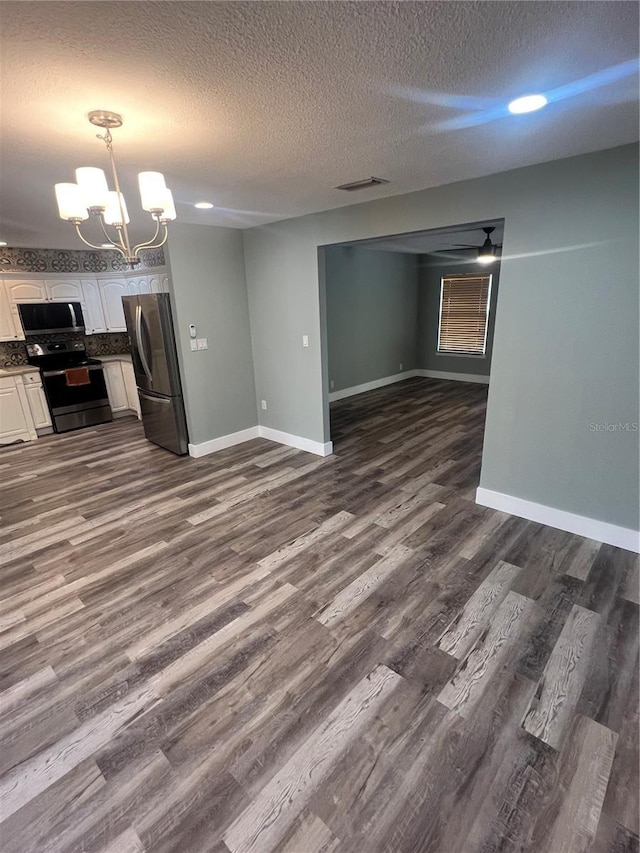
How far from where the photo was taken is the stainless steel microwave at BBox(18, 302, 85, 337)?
17.0ft

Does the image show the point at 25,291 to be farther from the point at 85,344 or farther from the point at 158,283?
the point at 158,283

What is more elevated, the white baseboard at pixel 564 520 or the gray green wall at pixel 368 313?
the gray green wall at pixel 368 313

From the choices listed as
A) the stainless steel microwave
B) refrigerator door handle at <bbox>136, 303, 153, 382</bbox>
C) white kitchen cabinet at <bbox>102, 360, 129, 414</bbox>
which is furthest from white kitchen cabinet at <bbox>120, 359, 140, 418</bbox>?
refrigerator door handle at <bbox>136, 303, 153, 382</bbox>

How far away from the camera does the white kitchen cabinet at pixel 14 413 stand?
490 centimetres

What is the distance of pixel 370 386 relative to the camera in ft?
23.8

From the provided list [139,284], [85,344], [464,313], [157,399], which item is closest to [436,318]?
[464,313]

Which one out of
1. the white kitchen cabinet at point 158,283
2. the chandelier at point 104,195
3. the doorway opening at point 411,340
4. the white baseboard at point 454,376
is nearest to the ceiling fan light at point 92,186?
the chandelier at point 104,195

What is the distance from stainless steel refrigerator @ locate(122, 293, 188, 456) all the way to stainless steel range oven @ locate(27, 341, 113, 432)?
4.35 ft

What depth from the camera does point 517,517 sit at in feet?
9.95

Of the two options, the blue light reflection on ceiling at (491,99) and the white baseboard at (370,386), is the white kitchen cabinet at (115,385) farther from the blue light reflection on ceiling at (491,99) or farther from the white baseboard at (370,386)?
the blue light reflection on ceiling at (491,99)

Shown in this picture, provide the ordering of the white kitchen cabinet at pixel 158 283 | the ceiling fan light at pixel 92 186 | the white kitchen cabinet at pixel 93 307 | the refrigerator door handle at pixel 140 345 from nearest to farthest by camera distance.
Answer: the ceiling fan light at pixel 92 186 → the refrigerator door handle at pixel 140 345 → the white kitchen cabinet at pixel 158 283 → the white kitchen cabinet at pixel 93 307

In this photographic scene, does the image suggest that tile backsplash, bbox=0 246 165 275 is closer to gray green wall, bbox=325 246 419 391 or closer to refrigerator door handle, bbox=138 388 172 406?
refrigerator door handle, bbox=138 388 172 406

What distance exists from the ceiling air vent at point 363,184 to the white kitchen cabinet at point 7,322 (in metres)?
4.70

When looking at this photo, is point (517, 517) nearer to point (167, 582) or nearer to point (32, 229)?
point (167, 582)
